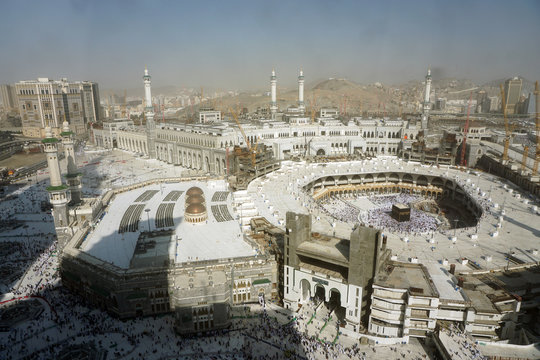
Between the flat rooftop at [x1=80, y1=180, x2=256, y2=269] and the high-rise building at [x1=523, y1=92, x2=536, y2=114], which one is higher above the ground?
the high-rise building at [x1=523, y1=92, x2=536, y2=114]

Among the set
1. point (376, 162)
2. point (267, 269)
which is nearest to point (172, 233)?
point (267, 269)

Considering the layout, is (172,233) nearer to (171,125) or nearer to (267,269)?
(267,269)

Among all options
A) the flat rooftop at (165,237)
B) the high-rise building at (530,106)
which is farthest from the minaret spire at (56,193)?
the high-rise building at (530,106)

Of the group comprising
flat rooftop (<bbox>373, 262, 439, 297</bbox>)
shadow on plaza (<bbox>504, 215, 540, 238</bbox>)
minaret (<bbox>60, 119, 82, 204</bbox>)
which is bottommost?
shadow on plaza (<bbox>504, 215, 540, 238</bbox>)

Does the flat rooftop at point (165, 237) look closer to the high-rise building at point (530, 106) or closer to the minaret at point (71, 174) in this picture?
the minaret at point (71, 174)

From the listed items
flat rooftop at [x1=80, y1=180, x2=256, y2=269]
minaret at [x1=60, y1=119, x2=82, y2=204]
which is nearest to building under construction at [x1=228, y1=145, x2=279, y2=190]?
flat rooftop at [x1=80, y1=180, x2=256, y2=269]

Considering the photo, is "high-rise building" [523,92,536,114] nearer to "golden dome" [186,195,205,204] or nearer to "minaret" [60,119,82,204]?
"golden dome" [186,195,205,204]

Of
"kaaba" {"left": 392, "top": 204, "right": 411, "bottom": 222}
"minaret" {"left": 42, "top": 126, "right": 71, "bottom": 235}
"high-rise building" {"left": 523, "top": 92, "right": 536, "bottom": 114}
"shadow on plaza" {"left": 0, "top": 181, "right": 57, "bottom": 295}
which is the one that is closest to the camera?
"shadow on plaza" {"left": 0, "top": 181, "right": 57, "bottom": 295}
